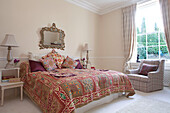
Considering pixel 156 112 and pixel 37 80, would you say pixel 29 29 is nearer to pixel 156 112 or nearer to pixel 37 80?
pixel 37 80

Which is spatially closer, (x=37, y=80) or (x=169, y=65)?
(x=37, y=80)

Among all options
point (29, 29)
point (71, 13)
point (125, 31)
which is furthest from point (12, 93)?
point (125, 31)

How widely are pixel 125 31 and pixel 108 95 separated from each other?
3.12 metres

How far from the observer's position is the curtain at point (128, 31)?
433 cm

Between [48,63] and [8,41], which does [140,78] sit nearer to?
[48,63]

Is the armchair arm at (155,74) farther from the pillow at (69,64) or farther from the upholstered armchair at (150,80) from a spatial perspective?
the pillow at (69,64)

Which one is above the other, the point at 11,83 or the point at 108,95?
the point at 11,83

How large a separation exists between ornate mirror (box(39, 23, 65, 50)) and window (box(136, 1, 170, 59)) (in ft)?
10.0

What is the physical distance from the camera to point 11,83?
2.44 m

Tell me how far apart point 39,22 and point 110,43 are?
3.13 m

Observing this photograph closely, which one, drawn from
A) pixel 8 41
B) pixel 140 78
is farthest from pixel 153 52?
pixel 8 41

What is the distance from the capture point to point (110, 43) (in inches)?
202

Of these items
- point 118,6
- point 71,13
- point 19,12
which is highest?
point 118,6

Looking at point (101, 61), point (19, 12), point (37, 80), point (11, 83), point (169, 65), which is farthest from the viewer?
point (101, 61)
